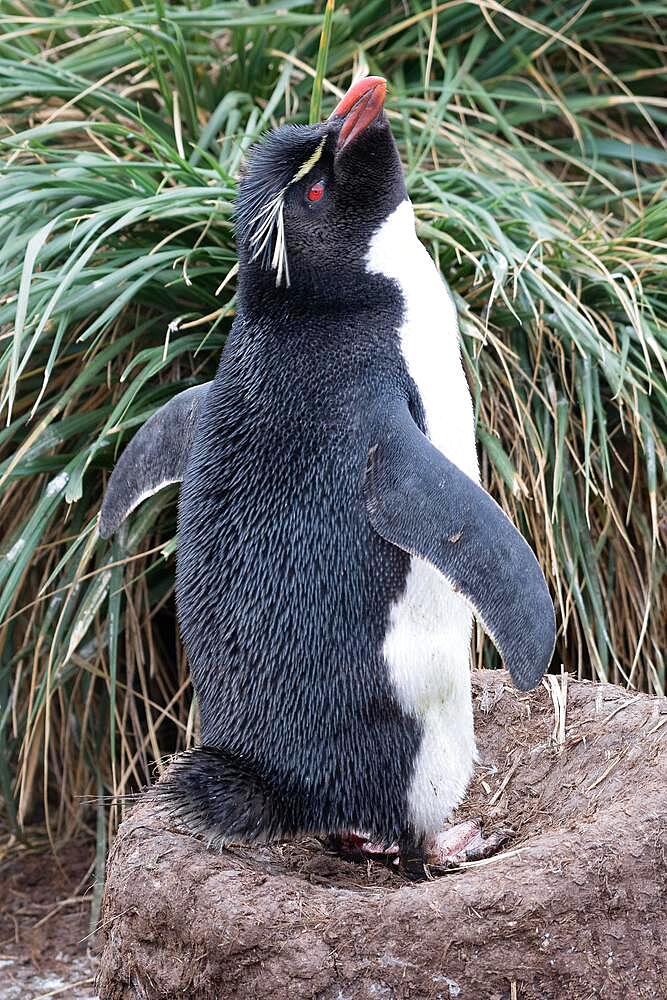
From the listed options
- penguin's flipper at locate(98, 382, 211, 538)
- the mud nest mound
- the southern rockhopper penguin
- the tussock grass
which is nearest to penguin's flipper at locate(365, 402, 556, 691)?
the southern rockhopper penguin

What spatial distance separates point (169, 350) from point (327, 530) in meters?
0.97

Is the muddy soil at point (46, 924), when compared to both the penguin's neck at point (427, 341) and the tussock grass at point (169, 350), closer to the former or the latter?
the tussock grass at point (169, 350)

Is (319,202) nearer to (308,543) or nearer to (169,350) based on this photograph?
(308,543)

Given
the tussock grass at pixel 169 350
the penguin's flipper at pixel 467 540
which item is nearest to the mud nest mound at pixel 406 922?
the penguin's flipper at pixel 467 540

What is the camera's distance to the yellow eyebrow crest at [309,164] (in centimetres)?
206

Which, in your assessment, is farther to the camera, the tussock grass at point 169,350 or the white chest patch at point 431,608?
the tussock grass at point 169,350

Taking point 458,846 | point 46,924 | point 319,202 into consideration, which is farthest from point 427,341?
point 46,924

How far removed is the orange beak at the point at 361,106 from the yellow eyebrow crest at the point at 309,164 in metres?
0.03

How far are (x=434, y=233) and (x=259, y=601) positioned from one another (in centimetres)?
116

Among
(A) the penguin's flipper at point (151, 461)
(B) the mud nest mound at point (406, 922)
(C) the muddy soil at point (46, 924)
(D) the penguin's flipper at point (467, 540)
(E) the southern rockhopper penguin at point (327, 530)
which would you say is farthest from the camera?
(C) the muddy soil at point (46, 924)

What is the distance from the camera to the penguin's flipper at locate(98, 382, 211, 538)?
2355 mm

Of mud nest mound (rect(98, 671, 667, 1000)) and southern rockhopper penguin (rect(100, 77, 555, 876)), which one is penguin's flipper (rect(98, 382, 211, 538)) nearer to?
southern rockhopper penguin (rect(100, 77, 555, 876))

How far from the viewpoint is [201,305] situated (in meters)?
3.04

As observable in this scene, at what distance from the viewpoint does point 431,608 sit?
2068mm
